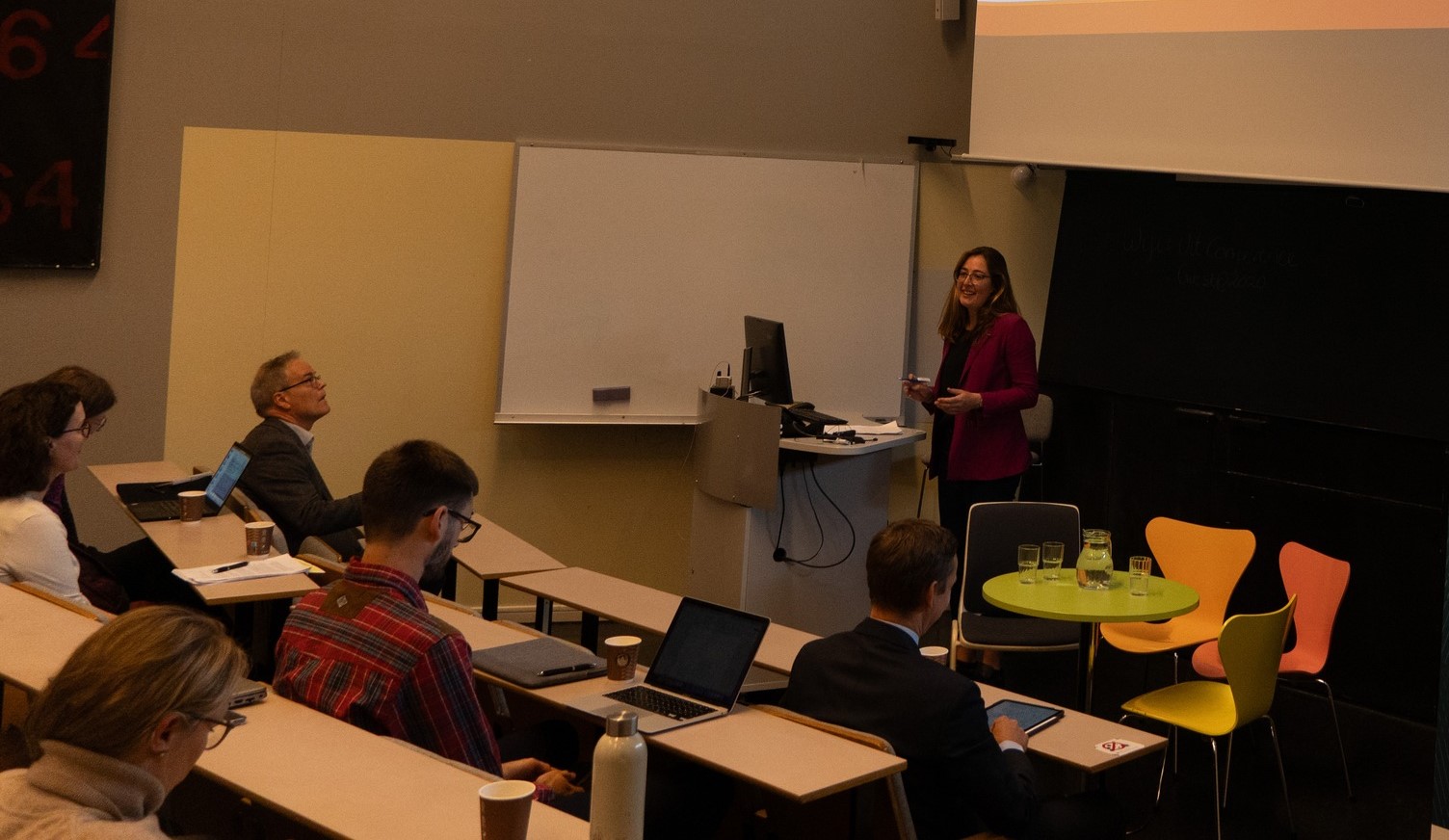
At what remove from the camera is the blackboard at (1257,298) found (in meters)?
5.29

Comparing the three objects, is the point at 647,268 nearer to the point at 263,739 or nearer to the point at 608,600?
the point at 608,600

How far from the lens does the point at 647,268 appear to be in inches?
254

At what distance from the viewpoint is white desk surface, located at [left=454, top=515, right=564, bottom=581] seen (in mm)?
4414

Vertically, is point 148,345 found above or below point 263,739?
above

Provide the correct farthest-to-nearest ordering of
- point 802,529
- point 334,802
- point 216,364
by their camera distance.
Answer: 1. point 216,364
2. point 802,529
3. point 334,802

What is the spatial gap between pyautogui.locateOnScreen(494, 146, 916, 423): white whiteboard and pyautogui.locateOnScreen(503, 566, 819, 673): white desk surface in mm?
2021

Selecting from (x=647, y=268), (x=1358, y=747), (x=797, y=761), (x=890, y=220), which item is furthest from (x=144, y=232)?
(x=1358, y=747)

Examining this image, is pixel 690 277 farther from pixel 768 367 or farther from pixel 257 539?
pixel 257 539

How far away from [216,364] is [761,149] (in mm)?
2684

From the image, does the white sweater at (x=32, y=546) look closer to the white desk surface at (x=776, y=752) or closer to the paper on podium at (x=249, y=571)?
the paper on podium at (x=249, y=571)

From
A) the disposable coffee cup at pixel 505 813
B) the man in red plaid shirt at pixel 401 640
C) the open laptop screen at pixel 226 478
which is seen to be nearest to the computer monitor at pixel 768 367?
the open laptop screen at pixel 226 478

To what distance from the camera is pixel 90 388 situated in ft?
14.0

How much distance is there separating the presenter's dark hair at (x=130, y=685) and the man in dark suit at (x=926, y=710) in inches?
55.9

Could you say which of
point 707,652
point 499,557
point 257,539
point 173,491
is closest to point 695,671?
point 707,652
